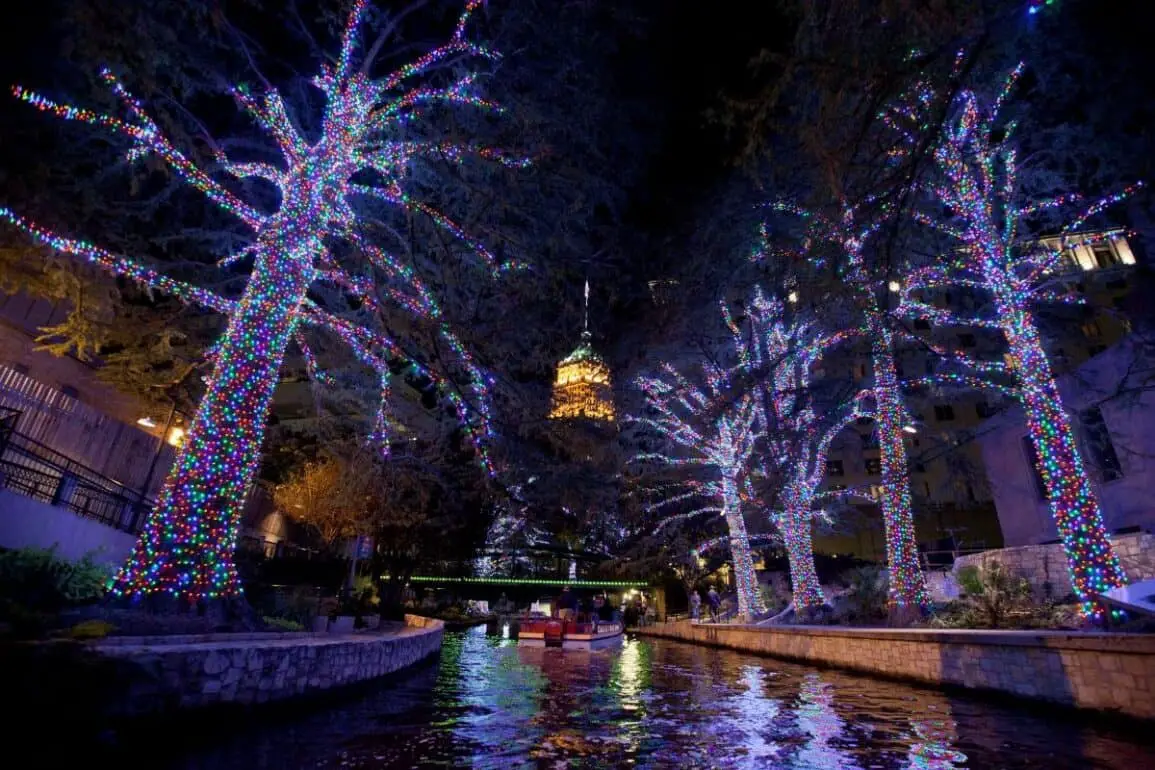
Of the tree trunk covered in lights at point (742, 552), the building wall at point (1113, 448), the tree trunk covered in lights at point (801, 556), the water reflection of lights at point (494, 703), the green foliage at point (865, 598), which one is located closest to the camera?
the water reflection of lights at point (494, 703)

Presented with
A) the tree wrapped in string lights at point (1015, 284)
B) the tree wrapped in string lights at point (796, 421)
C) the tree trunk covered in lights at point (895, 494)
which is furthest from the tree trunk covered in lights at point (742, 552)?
the tree wrapped in string lights at point (1015, 284)

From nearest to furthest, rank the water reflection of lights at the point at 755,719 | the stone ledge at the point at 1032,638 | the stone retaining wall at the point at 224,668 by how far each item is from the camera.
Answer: the stone retaining wall at the point at 224,668
the water reflection of lights at the point at 755,719
the stone ledge at the point at 1032,638

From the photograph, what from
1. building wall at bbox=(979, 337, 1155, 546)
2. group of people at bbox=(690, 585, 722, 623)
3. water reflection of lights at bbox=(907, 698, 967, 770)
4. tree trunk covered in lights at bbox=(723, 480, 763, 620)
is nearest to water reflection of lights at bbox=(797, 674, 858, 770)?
water reflection of lights at bbox=(907, 698, 967, 770)

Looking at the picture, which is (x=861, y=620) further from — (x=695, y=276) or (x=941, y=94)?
(x=941, y=94)

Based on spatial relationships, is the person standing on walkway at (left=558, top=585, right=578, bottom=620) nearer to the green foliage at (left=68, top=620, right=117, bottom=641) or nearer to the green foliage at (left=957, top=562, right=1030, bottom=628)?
the green foliage at (left=957, top=562, right=1030, bottom=628)

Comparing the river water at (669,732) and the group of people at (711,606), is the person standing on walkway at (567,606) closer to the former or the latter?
the group of people at (711,606)

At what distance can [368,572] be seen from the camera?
25.9 metres

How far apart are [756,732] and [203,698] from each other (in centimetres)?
567

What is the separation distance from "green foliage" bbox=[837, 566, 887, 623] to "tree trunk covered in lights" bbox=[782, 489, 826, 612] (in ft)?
3.07

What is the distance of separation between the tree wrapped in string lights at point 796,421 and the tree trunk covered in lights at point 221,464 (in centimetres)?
1284

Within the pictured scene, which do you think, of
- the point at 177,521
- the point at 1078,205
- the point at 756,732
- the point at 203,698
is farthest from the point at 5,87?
the point at 1078,205

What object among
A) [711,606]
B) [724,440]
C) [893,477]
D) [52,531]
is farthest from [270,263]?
[711,606]

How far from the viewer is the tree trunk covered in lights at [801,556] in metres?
19.0

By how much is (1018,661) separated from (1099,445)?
44.5 ft
